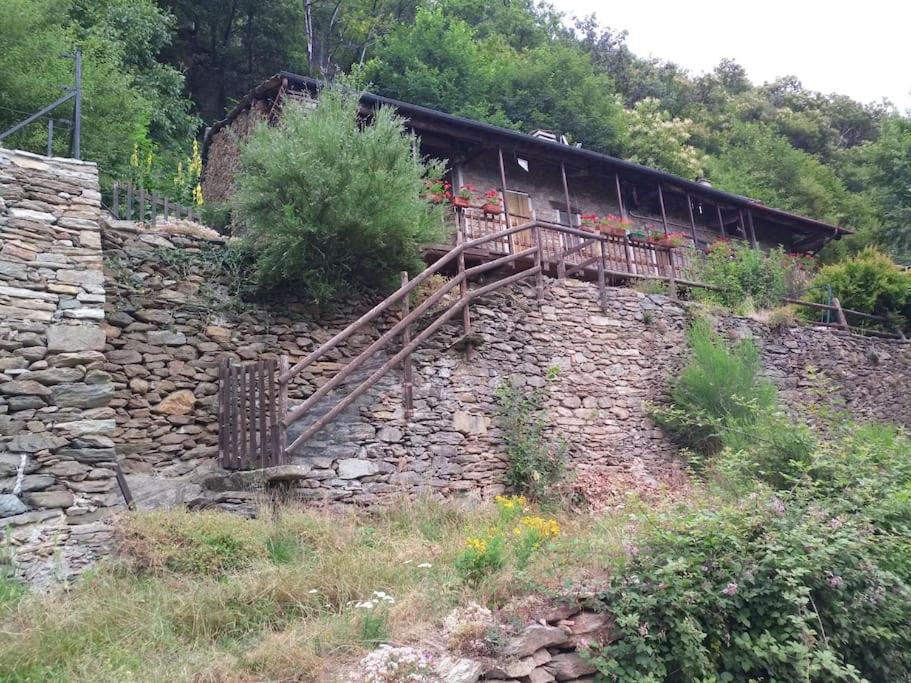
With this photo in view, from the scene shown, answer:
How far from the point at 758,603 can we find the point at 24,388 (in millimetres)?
5474

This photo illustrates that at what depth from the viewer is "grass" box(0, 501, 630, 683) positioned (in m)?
4.04

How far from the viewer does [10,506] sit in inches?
206

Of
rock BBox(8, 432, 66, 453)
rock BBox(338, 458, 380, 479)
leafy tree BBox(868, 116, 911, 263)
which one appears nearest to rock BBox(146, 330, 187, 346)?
rock BBox(8, 432, 66, 453)

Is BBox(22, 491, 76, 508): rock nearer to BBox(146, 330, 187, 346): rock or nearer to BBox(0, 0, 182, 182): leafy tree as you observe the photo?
BBox(146, 330, 187, 346): rock

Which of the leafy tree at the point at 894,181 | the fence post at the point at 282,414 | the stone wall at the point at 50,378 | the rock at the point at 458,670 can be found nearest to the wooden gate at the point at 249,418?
the fence post at the point at 282,414

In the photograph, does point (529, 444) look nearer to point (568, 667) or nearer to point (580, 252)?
point (568, 667)

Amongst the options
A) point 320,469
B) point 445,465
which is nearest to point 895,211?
point 445,465

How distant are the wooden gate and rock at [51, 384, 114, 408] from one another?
136cm

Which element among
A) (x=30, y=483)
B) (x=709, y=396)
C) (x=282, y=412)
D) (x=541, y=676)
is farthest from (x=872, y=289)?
(x=30, y=483)

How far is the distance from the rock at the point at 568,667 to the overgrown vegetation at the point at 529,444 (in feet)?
12.6

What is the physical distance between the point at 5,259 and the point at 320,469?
3.32 m

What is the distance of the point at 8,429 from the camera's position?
5418 mm

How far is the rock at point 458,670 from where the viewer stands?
391cm

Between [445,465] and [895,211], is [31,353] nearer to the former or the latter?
[445,465]
